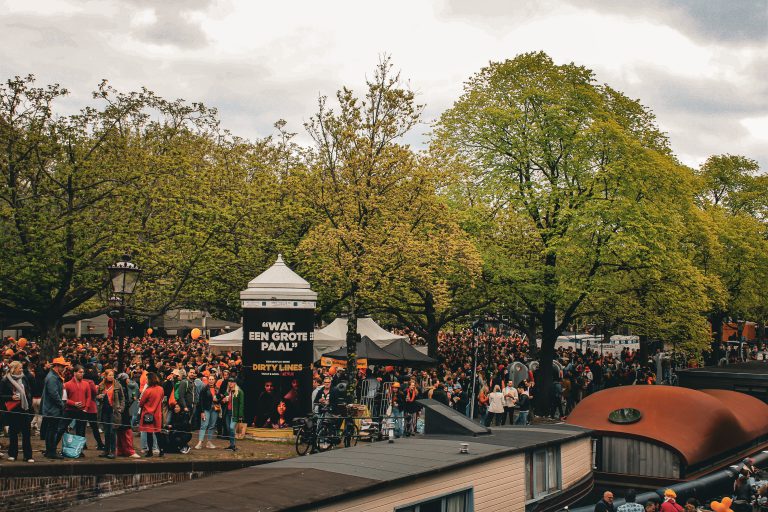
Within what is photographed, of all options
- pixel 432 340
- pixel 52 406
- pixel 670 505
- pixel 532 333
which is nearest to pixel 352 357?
pixel 52 406

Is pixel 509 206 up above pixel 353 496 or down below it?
above

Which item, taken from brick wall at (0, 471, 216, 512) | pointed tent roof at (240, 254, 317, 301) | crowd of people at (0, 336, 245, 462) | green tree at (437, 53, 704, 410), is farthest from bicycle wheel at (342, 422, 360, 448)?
green tree at (437, 53, 704, 410)

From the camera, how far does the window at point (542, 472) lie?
51.7 feet

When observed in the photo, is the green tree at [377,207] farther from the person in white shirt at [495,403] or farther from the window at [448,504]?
the window at [448,504]

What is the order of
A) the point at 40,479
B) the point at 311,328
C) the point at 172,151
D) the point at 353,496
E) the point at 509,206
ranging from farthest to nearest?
1. the point at 172,151
2. the point at 509,206
3. the point at 311,328
4. the point at 40,479
5. the point at 353,496

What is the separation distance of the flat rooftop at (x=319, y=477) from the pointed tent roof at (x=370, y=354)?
13002 mm

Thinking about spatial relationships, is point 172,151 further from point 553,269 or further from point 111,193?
point 553,269

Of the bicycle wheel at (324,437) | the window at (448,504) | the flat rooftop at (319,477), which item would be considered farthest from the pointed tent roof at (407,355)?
the window at (448,504)

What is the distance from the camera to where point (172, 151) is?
37.3 metres

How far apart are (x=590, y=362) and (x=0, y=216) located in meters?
26.5

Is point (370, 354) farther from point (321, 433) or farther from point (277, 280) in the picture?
point (321, 433)

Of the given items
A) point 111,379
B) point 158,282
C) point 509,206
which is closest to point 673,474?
point 111,379

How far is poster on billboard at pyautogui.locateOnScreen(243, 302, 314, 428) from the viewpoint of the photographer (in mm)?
21797

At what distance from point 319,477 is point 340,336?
22435 mm
